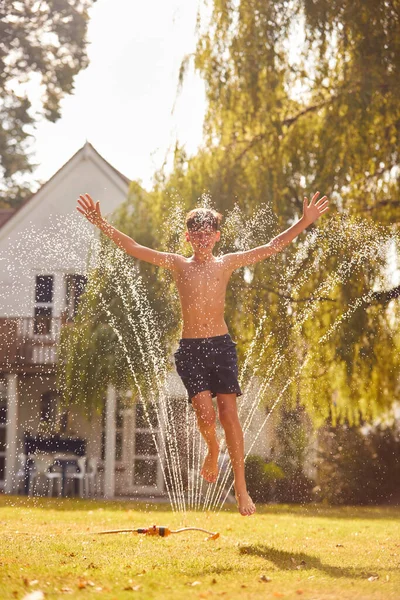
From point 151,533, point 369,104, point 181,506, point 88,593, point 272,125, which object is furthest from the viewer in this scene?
point 181,506

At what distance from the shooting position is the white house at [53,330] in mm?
21453

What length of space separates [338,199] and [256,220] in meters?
1.35

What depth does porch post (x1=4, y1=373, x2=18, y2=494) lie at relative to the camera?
21.4 meters

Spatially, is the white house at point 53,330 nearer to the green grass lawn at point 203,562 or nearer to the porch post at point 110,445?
the porch post at point 110,445

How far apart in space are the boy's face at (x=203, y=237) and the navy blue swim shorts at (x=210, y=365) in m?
0.65

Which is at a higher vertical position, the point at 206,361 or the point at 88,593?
the point at 206,361

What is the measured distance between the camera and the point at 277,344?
48.4 ft

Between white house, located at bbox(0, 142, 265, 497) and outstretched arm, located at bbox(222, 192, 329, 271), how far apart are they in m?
13.1

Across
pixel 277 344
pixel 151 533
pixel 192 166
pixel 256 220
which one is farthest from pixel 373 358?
pixel 151 533

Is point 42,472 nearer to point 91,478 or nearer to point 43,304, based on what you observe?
point 91,478

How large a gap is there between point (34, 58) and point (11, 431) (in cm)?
1197

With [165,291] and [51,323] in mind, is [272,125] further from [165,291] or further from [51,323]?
[51,323]

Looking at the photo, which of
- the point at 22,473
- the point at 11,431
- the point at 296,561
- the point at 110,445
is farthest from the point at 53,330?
the point at 296,561

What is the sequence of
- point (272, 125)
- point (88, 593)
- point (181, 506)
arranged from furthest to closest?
point (181, 506) < point (272, 125) < point (88, 593)
